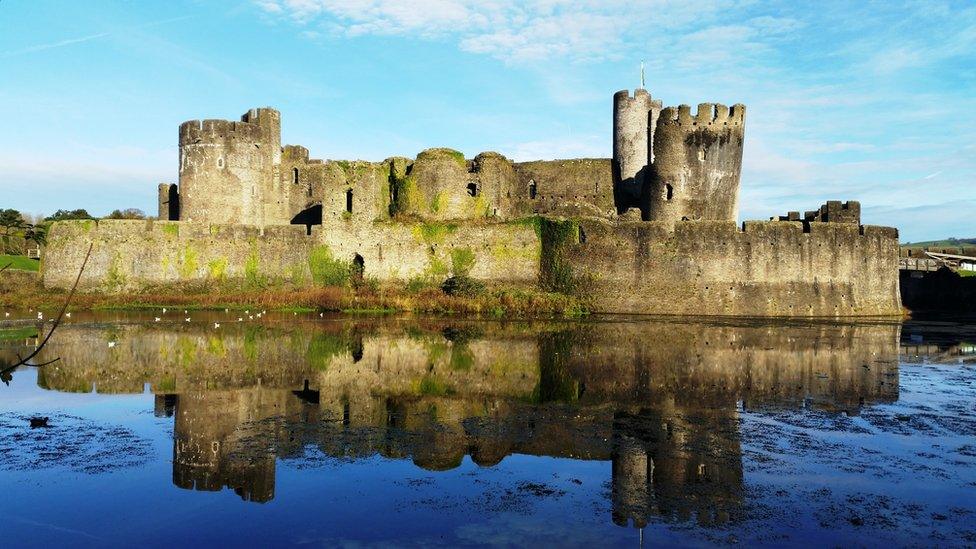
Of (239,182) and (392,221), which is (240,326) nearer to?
(392,221)

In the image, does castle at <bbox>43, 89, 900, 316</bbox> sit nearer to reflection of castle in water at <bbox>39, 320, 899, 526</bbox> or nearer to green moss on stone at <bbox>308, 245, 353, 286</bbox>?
green moss on stone at <bbox>308, 245, 353, 286</bbox>

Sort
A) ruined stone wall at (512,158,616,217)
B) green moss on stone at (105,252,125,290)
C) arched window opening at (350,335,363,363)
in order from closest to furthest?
arched window opening at (350,335,363,363), green moss on stone at (105,252,125,290), ruined stone wall at (512,158,616,217)

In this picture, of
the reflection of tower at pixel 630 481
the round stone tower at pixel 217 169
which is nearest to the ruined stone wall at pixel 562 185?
the round stone tower at pixel 217 169

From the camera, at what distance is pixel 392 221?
31.6 meters

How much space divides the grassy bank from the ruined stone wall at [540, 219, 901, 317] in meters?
1.53

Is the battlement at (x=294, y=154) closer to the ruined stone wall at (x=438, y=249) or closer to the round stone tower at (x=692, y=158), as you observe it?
the ruined stone wall at (x=438, y=249)

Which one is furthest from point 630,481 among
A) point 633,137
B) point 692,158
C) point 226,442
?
point 633,137

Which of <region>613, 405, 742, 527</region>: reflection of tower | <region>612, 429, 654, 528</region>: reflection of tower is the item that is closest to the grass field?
<region>613, 405, 742, 527</region>: reflection of tower

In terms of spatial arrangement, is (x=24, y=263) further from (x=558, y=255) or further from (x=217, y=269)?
(x=558, y=255)

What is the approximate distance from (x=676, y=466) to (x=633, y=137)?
92.7ft

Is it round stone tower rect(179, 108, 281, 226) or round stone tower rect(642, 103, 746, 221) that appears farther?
round stone tower rect(179, 108, 281, 226)

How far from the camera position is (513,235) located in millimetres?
30578

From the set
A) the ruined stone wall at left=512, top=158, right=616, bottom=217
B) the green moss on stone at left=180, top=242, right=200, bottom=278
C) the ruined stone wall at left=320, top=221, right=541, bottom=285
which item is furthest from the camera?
the ruined stone wall at left=512, top=158, right=616, bottom=217

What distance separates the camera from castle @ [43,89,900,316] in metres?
29.8
